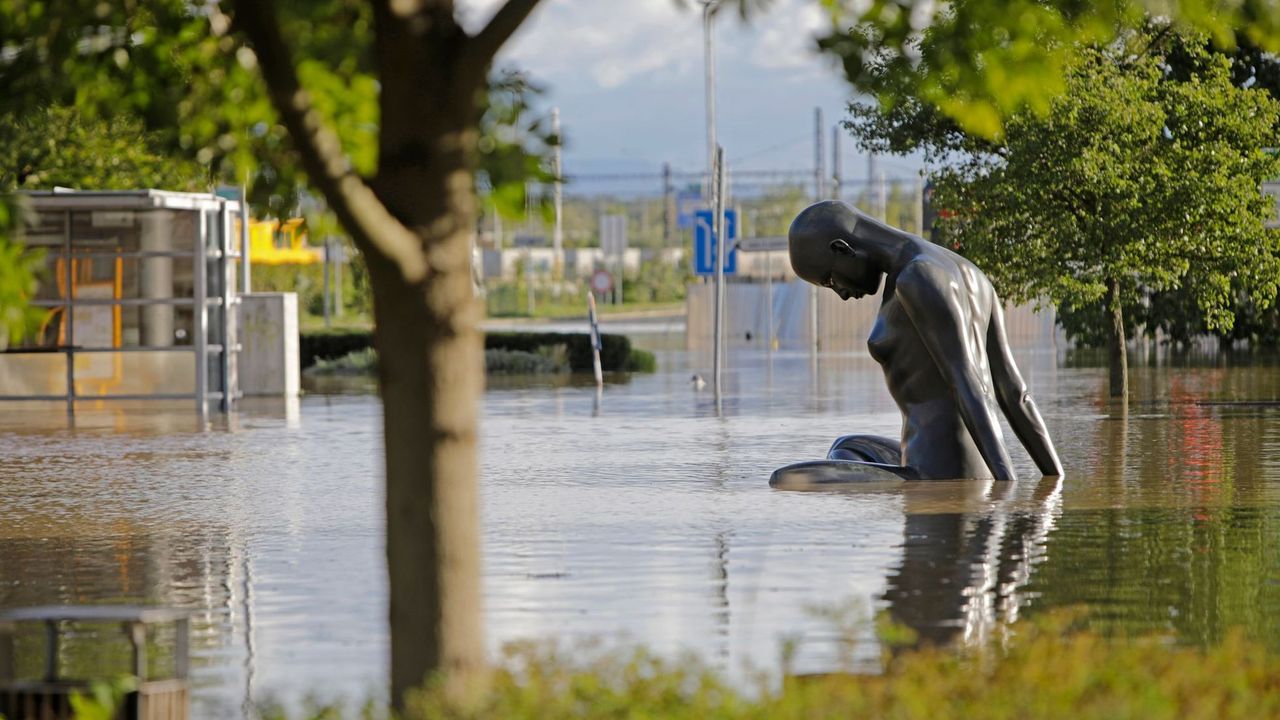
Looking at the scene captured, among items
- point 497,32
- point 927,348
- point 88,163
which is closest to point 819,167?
point 88,163

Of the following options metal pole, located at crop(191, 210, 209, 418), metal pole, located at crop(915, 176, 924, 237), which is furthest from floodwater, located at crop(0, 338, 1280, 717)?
metal pole, located at crop(915, 176, 924, 237)

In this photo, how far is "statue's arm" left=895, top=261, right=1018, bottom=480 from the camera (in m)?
12.3

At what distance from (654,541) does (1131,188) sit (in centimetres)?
1302

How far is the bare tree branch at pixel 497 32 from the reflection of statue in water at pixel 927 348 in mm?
7225

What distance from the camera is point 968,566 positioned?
368 inches

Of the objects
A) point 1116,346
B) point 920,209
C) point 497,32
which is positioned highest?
point 920,209

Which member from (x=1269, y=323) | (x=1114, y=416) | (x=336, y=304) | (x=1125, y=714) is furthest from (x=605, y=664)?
(x=336, y=304)

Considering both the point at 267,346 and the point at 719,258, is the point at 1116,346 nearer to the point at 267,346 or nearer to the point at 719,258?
the point at 719,258

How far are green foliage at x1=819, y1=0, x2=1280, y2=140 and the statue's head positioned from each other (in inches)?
252

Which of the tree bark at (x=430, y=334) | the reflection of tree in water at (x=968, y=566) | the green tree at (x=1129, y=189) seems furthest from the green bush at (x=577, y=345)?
the tree bark at (x=430, y=334)

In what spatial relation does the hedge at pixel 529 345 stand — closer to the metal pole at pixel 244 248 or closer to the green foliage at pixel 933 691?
the metal pole at pixel 244 248

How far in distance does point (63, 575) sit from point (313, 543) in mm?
1516

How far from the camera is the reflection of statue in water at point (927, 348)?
1235 centimetres

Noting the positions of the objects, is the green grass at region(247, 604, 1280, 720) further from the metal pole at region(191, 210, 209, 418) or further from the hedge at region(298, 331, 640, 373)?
the hedge at region(298, 331, 640, 373)
